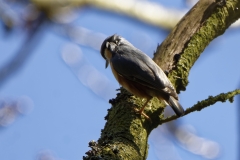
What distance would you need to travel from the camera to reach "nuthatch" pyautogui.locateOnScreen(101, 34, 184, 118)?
3.02 m

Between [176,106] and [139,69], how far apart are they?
461 mm

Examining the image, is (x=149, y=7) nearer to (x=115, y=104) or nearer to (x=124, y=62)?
(x=124, y=62)

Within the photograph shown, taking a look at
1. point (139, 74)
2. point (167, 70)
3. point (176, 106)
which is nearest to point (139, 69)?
point (139, 74)

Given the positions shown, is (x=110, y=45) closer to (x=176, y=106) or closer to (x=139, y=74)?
(x=139, y=74)

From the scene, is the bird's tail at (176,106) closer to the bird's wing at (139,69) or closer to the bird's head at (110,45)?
the bird's wing at (139,69)

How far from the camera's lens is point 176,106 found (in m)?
2.95

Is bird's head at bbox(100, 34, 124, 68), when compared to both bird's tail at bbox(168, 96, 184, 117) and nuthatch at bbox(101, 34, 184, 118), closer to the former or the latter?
nuthatch at bbox(101, 34, 184, 118)

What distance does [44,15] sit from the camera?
11.7 feet

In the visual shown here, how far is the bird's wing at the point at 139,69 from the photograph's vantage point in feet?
10.0

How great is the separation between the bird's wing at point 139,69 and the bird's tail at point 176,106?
0.06 m

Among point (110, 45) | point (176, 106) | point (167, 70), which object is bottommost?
point (176, 106)

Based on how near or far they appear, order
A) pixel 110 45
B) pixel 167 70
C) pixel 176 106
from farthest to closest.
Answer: pixel 110 45, pixel 167 70, pixel 176 106

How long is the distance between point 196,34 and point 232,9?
18.9 inches

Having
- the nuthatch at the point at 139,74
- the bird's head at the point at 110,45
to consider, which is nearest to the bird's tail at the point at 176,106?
the nuthatch at the point at 139,74
